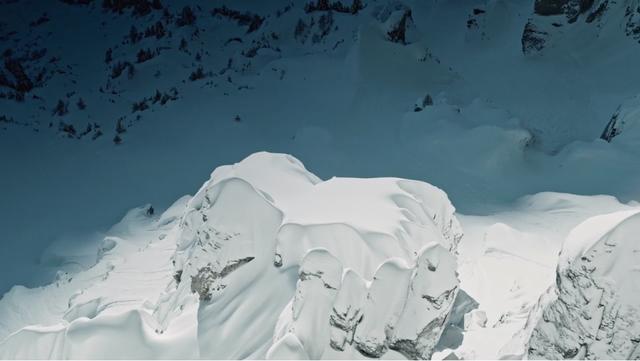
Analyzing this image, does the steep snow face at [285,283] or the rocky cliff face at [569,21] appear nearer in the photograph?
the steep snow face at [285,283]

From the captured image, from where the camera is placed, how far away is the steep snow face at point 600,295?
3.21 m

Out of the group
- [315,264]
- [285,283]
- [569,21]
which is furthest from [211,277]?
[569,21]

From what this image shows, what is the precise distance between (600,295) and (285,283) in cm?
178

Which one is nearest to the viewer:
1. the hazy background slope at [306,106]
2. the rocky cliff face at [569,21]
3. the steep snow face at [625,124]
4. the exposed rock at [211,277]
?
the exposed rock at [211,277]

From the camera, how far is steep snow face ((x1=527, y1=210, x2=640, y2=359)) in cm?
321

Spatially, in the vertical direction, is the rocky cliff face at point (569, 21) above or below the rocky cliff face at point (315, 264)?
above

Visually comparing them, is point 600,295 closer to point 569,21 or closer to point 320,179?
point 320,179

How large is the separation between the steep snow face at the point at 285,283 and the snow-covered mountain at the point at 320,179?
15mm

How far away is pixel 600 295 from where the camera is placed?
10.8 ft

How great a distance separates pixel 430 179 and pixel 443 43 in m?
3.51

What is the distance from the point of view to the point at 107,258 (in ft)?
21.3

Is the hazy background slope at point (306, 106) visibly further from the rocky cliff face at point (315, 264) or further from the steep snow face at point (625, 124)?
the rocky cliff face at point (315, 264)

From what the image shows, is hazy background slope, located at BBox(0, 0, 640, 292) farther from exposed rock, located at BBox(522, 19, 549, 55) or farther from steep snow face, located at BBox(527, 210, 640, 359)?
steep snow face, located at BBox(527, 210, 640, 359)

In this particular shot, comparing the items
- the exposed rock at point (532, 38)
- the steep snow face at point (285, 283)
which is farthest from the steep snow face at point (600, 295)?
the exposed rock at point (532, 38)
